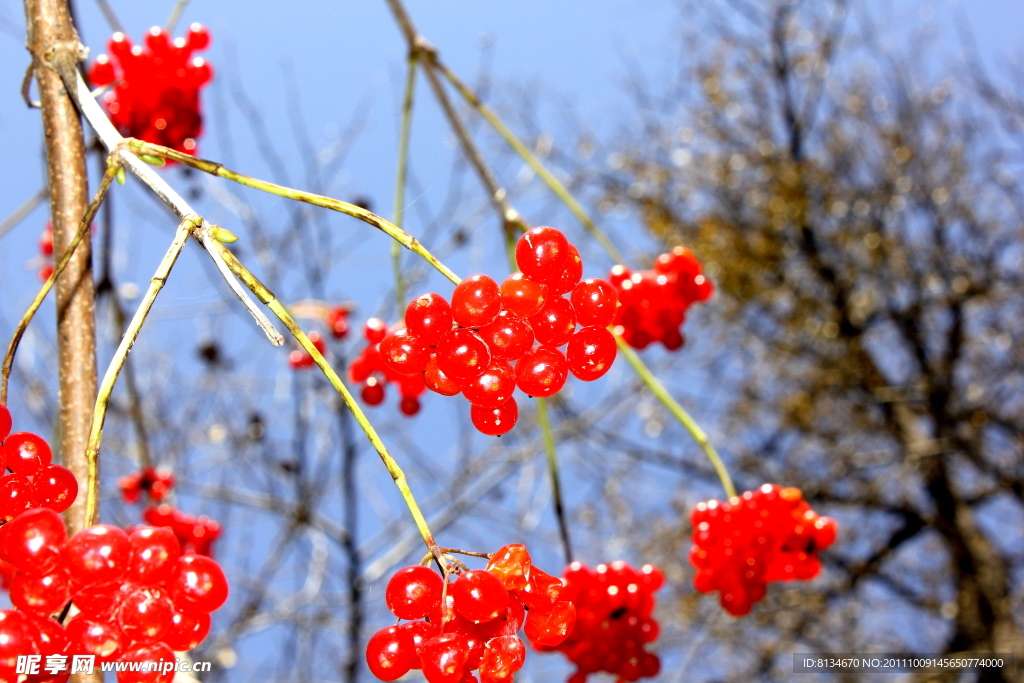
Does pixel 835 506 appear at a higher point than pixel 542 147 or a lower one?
lower

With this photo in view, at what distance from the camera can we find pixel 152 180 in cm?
71

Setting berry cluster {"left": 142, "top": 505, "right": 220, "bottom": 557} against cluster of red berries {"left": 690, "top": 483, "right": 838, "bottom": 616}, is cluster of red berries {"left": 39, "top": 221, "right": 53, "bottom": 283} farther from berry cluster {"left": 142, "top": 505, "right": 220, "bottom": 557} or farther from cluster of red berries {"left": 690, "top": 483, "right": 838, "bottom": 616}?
cluster of red berries {"left": 690, "top": 483, "right": 838, "bottom": 616}

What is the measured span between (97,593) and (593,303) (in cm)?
57

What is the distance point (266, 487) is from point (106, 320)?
1.29 meters

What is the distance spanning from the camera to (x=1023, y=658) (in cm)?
446

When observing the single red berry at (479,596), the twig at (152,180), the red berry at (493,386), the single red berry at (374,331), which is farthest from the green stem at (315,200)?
the single red berry at (374,331)

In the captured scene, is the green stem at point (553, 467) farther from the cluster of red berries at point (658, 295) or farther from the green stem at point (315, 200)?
the green stem at point (315, 200)

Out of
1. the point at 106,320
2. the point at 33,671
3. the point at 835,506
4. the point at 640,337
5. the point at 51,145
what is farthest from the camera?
the point at 835,506

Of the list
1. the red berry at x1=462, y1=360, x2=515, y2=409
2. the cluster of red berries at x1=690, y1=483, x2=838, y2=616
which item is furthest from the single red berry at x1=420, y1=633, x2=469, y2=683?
the cluster of red berries at x1=690, y1=483, x2=838, y2=616

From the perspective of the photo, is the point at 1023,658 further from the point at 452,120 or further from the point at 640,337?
the point at 452,120

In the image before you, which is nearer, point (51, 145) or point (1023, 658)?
point (51, 145)

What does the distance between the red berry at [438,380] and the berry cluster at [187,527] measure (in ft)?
5.02

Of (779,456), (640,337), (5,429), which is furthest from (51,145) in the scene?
(779,456)

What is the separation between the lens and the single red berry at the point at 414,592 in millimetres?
814
